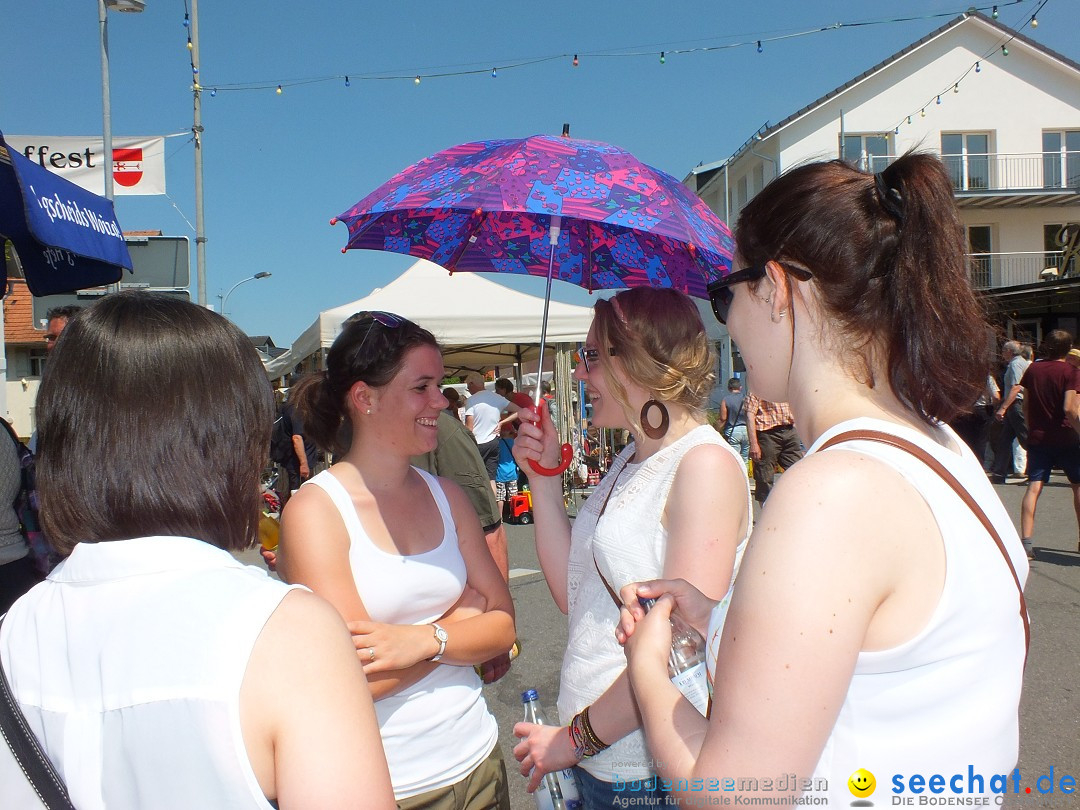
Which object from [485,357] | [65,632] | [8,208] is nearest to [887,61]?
[485,357]

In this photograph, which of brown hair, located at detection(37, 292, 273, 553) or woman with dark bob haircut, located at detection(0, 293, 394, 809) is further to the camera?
brown hair, located at detection(37, 292, 273, 553)

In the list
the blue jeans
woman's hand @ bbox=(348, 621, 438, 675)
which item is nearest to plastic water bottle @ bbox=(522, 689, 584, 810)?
the blue jeans

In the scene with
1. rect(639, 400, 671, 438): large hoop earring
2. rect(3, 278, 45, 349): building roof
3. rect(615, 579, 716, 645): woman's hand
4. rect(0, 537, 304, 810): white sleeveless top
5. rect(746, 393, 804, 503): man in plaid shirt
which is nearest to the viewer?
rect(0, 537, 304, 810): white sleeveless top

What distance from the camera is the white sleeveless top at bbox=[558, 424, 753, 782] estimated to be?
1.75m

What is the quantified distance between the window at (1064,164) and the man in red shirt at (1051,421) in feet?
70.6

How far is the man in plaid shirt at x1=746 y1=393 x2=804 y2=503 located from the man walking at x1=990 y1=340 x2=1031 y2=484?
3.69 meters

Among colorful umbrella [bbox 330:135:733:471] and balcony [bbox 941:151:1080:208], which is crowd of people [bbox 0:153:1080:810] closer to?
colorful umbrella [bbox 330:135:733:471]

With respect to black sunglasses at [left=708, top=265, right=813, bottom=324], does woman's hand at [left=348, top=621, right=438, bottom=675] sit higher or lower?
lower

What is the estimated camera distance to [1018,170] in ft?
79.5

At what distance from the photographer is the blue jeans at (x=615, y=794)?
172cm

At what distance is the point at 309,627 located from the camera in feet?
2.95

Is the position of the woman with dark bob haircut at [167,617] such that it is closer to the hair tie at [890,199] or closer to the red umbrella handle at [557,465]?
the hair tie at [890,199]

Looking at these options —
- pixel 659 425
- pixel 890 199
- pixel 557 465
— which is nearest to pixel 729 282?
pixel 890 199

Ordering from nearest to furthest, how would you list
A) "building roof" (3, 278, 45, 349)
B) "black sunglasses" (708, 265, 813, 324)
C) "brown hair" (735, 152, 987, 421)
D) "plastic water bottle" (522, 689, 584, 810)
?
"brown hair" (735, 152, 987, 421) → "black sunglasses" (708, 265, 813, 324) → "plastic water bottle" (522, 689, 584, 810) → "building roof" (3, 278, 45, 349)
